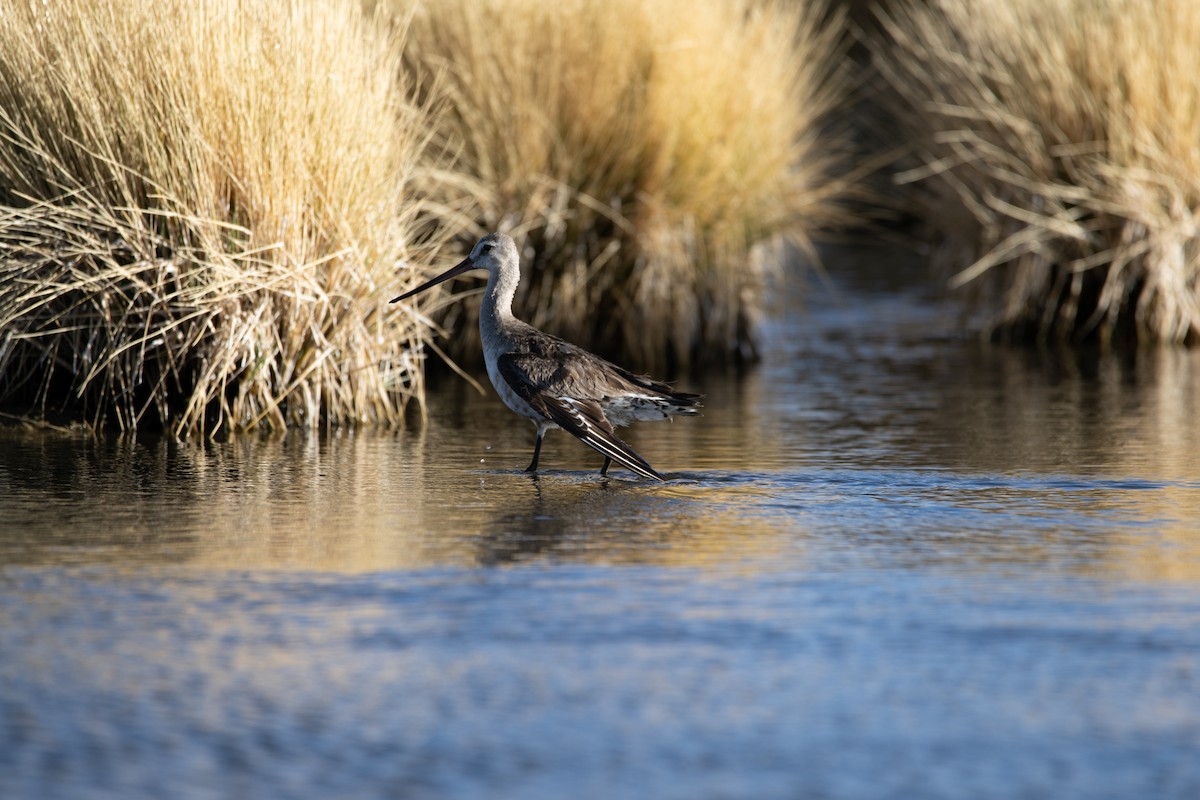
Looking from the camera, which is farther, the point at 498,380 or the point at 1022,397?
the point at 1022,397

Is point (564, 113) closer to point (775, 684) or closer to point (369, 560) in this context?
point (369, 560)

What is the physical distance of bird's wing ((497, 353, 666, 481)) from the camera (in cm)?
720

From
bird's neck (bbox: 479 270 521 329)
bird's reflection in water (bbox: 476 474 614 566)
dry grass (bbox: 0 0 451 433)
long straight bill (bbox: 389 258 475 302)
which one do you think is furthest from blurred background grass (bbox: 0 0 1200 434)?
bird's reflection in water (bbox: 476 474 614 566)

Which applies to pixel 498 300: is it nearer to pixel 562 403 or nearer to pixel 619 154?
pixel 562 403

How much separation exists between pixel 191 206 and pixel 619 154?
384 cm

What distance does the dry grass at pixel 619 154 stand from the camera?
11328mm

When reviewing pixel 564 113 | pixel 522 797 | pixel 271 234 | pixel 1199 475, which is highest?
pixel 564 113

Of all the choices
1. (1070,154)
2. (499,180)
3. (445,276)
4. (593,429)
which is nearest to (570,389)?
(593,429)

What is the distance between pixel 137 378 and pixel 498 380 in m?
1.91

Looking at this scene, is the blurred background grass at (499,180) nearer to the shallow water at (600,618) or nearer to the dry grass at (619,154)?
the dry grass at (619,154)

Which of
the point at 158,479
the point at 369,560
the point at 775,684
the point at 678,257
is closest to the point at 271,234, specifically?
the point at 158,479

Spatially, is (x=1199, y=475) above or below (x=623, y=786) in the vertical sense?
above

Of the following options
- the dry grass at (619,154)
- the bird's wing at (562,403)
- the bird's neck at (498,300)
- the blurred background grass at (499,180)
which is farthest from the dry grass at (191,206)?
the dry grass at (619,154)

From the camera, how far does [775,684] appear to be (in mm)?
4535
